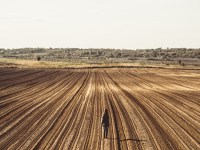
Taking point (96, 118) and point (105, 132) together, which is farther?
point (96, 118)

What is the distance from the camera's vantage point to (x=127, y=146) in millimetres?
15375

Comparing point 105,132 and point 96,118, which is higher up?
point 105,132

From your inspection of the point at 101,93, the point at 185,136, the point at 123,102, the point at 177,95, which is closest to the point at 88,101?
the point at 123,102

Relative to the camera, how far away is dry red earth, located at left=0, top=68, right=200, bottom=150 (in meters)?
16.1

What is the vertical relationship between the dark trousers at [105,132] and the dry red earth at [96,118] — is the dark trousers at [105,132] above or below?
above

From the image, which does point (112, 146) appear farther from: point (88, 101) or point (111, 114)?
point (88, 101)

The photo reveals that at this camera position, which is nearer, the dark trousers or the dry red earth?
the dry red earth

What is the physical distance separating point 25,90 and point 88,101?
27.3 feet

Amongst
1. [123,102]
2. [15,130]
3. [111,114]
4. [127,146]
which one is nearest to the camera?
[127,146]

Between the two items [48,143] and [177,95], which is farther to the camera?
[177,95]

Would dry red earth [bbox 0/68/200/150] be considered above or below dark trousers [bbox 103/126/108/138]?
below

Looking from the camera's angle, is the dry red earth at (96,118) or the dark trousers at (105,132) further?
the dark trousers at (105,132)

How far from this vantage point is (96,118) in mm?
21016

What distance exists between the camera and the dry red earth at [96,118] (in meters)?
16.1
